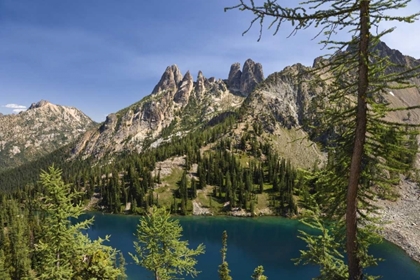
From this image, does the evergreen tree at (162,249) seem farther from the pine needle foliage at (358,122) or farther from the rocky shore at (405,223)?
the rocky shore at (405,223)

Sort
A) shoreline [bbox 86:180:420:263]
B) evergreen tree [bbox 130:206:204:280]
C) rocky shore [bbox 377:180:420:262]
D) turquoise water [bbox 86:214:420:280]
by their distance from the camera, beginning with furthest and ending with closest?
shoreline [bbox 86:180:420:263], rocky shore [bbox 377:180:420:262], turquoise water [bbox 86:214:420:280], evergreen tree [bbox 130:206:204:280]

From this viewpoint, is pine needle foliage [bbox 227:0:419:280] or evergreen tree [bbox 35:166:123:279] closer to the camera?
pine needle foliage [bbox 227:0:419:280]

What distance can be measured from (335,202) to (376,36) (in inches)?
243

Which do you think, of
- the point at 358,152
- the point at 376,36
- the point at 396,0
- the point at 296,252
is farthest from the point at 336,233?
the point at 296,252

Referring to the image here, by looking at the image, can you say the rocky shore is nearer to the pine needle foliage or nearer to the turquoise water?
the turquoise water

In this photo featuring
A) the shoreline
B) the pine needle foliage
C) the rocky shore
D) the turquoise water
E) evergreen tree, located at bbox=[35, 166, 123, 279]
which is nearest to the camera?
the pine needle foliage

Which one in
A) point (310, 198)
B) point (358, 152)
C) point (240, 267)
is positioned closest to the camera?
point (358, 152)

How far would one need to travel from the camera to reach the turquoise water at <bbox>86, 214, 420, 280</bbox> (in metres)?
69.6

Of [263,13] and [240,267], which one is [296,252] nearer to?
[240,267]

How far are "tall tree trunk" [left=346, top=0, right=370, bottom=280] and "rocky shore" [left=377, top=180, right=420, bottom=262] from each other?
2952 inches

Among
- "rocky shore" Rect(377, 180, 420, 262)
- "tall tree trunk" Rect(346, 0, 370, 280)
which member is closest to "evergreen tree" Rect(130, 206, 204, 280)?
"tall tree trunk" Rect(346, 0, 370, 280)

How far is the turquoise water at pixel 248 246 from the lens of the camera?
6956 cm

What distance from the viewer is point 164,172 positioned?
160000mm

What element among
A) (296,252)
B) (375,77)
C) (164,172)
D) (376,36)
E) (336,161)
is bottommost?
(296,252)
